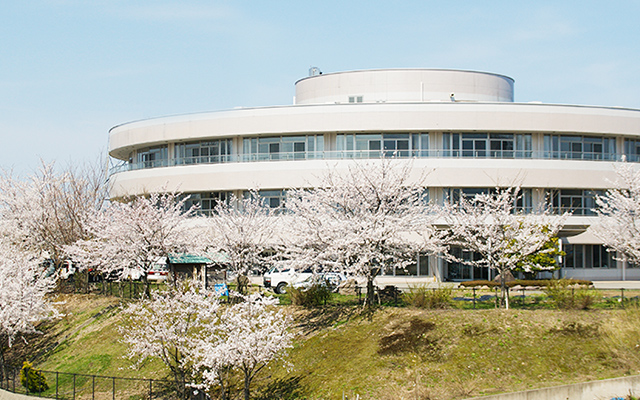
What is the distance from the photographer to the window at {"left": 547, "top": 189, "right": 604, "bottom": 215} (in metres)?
45.3

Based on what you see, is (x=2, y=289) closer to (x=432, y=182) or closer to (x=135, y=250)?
(x=135, y=250)

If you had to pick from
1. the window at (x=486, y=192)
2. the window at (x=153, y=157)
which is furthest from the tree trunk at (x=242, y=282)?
the window at (x=153, y=157)

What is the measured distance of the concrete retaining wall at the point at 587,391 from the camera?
17.2 metres

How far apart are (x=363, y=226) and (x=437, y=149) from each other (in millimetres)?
20656

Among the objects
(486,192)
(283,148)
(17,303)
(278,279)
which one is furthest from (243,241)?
(486,192)

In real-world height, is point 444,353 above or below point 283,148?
below

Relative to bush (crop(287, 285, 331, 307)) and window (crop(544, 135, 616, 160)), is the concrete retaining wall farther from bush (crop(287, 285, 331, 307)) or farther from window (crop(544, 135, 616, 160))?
window (crop(544, 135, 616, 160))

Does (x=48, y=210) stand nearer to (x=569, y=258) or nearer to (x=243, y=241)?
(x=243, y=241)

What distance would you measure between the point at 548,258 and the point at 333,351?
2143 cm

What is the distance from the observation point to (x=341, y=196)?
92.1 ft

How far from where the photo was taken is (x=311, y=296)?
94.3ft

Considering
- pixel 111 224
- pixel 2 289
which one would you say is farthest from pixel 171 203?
pixel 2 289

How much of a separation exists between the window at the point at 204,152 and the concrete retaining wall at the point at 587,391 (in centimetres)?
3356

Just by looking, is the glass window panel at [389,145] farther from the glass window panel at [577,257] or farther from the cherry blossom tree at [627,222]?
the glass window panel at [577,257]
